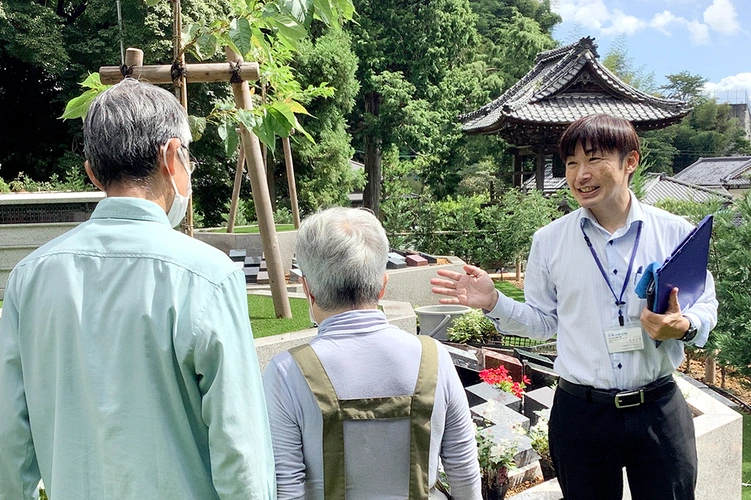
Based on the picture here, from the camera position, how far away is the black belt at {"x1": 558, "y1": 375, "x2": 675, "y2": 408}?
1.94 meters

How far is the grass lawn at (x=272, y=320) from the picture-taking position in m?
4.04

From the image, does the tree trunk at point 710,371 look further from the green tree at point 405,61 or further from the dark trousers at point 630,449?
the green tree at point 405,61

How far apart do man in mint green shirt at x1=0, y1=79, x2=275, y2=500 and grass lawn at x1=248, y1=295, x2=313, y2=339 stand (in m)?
2.61

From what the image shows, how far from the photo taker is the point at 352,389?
1.39 metres

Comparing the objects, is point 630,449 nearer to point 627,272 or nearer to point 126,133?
A: point 627,272

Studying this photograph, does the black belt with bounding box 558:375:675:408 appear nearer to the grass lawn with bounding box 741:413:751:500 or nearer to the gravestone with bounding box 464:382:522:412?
the gravestone with bounding box 464:382:522:412

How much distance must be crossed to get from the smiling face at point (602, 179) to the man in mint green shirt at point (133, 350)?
4.25ft

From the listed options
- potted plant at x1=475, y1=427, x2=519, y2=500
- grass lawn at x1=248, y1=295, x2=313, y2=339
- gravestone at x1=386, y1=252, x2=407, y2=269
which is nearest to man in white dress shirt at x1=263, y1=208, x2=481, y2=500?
potted plant at x1=475, y1=427, x2=519, y2=500

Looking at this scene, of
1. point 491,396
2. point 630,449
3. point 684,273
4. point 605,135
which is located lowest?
point 491,396

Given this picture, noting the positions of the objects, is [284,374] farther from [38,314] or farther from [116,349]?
[38,314]

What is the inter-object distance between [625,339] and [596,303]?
0.48 feet

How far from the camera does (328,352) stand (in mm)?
1407

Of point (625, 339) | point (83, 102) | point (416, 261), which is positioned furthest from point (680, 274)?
point (416, 261)

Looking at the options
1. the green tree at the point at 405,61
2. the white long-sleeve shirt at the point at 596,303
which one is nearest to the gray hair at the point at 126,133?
the white long-sleeve shirt at the point at 596,303
